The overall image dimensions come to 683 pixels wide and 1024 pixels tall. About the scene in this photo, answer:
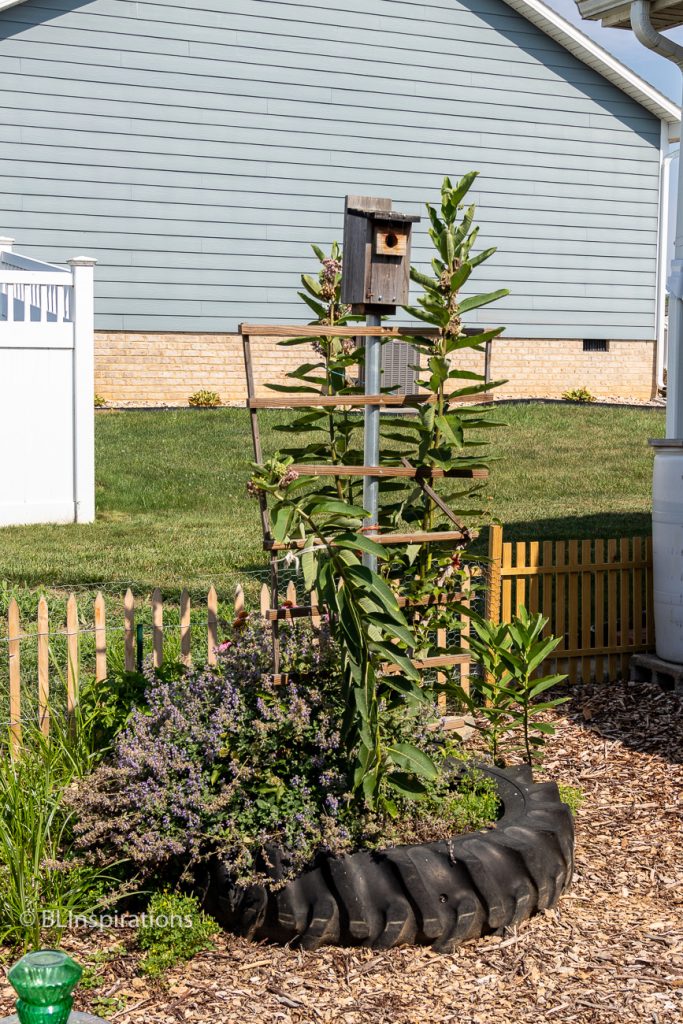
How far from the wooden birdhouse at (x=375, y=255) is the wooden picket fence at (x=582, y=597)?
8.81 feet

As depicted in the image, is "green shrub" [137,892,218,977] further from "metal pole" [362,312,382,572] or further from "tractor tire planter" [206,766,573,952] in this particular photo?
"metal pole" [362,312,382,572]

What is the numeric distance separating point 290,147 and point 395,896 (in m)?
15.4

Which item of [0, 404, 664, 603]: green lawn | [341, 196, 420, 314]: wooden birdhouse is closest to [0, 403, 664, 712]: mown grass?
[0, 404, 664, 603]: green lawn

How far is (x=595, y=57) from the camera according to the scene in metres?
19.2

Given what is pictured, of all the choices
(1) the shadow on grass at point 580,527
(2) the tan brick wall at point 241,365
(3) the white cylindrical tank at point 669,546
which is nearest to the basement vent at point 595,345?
(2) the tan brick wall at point 241,365

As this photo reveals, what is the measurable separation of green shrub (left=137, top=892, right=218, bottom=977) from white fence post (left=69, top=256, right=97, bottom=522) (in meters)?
7.00

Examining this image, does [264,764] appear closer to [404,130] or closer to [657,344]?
[404,130]

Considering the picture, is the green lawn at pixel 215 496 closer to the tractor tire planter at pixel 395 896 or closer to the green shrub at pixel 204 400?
the green shrub at pixel 204 400

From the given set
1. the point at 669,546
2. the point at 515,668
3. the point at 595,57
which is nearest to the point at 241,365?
the point at 595,57

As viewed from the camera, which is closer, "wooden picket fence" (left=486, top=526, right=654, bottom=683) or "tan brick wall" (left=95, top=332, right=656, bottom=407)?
"wooden picket fence" (left=486, top=526, right=654, bottom=683)

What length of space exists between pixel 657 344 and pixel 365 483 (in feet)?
57.1

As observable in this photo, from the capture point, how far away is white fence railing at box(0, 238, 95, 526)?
10.5m

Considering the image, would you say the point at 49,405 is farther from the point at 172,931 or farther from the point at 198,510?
the point at 172,931

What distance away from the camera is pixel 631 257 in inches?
808
